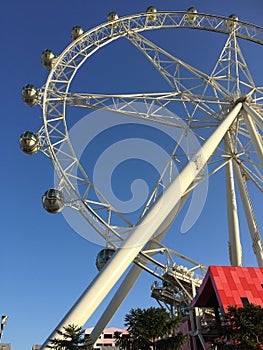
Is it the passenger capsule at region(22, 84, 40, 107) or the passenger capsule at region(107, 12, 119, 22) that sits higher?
the passenger capsule at region(107, 12, 119, 22)

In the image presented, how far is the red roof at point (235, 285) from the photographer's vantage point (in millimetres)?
17688

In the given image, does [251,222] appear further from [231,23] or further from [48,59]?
[48,59]

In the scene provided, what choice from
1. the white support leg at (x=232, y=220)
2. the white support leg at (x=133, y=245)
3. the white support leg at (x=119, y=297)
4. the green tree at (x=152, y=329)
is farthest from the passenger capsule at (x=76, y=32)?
the green tree at (x=152, y=329)

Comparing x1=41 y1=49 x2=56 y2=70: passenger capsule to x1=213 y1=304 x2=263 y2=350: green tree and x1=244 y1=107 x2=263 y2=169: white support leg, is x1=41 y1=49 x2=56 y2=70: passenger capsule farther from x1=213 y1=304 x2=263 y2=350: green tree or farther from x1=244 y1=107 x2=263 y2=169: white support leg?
x1=213 y1=304 x2=263 y2=350: green tree

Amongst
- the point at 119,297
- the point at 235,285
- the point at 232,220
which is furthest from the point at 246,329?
the point at 232,220

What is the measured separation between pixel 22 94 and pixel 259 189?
14.3 m

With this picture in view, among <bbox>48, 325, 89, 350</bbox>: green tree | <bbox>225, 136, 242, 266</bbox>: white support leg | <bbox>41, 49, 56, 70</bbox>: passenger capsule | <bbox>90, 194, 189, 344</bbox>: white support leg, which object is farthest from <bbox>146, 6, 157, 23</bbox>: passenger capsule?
<bbox>48, 325, 89, 350</bbox>: green tree

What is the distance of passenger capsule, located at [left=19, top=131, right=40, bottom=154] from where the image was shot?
1858cm

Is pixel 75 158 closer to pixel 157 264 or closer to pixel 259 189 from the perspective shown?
pixel 157 264

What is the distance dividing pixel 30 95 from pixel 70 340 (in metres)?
12.7

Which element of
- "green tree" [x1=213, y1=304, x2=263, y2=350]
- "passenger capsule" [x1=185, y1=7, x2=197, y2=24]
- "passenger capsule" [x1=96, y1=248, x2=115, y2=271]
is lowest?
"green tree" [x1=213, y1=304, x2=263, y2=350]

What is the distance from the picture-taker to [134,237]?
42.0 feet

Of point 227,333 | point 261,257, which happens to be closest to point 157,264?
point 261,257

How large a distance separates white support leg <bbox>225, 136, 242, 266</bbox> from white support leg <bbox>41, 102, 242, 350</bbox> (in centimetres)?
684
